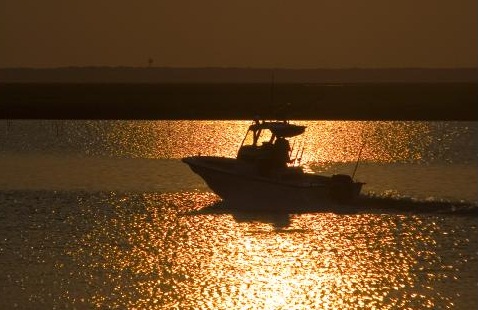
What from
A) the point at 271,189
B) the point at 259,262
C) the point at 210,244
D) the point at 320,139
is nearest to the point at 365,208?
the point at 271,189

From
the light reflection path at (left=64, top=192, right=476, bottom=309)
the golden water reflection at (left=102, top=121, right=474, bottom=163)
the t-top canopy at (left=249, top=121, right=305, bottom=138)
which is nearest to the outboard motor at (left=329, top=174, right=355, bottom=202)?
the light reflection path at (left=64, top=192, right=476, bottom=309)

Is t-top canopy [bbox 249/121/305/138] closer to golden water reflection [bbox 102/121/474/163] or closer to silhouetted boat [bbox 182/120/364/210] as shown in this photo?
silhouetted boat [bbox 182/120/364/210]

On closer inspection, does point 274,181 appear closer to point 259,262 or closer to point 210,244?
point 210,244

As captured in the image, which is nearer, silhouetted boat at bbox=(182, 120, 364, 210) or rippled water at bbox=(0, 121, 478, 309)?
rippled water at bbox=(0, 121, 478, 309)

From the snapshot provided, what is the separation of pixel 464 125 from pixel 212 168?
7711 cm

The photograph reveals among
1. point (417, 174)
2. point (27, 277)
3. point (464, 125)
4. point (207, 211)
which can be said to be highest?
point (464, 125)

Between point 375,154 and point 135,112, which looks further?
point 135,112

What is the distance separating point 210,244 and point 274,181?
7.06m

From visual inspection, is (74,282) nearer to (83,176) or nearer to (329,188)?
(329,188)

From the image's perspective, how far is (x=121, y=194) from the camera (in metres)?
46.2

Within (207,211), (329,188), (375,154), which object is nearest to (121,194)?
(207,211)

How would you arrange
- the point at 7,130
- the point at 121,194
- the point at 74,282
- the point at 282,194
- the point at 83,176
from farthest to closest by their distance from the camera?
the point at 7,130 → the point at 83,176 → the point at 121,194 → the point at 282,194 → the point at 74,282

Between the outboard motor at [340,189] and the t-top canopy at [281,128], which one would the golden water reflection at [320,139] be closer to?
the t-top canopy at [281,128]

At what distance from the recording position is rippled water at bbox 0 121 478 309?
25.9 m
